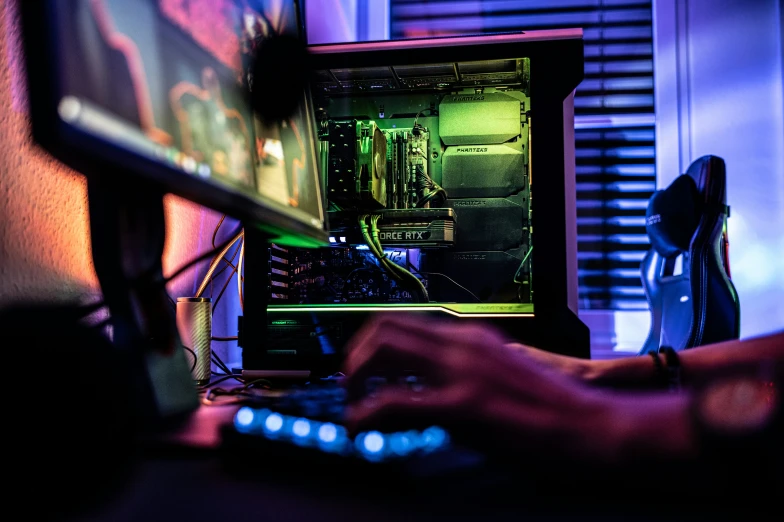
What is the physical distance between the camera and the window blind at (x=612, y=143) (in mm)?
2010

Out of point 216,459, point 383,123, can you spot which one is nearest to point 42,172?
point 216,459

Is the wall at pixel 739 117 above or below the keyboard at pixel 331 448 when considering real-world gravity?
above

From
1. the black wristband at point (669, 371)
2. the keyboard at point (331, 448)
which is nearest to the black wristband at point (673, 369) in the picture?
the black wristband at point (669, 371)

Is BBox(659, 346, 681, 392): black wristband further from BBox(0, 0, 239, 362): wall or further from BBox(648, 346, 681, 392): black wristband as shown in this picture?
BBox(0, 0, 239, 362): wall

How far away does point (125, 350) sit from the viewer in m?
0.50

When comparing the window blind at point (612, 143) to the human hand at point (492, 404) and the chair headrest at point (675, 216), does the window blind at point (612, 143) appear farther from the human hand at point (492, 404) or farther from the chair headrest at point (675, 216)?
the human hand at point (492, 404)

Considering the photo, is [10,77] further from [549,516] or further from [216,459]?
[549,516]

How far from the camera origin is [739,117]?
191cm

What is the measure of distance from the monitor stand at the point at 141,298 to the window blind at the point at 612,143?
1.74 m

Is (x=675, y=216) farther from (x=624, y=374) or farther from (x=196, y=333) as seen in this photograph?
(x=196, y=333)

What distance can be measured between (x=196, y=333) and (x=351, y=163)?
0.41 metres

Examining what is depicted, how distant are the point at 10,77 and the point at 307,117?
0.36 metres

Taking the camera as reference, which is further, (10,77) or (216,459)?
(10,77)

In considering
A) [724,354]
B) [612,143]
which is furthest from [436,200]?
[612,143]
